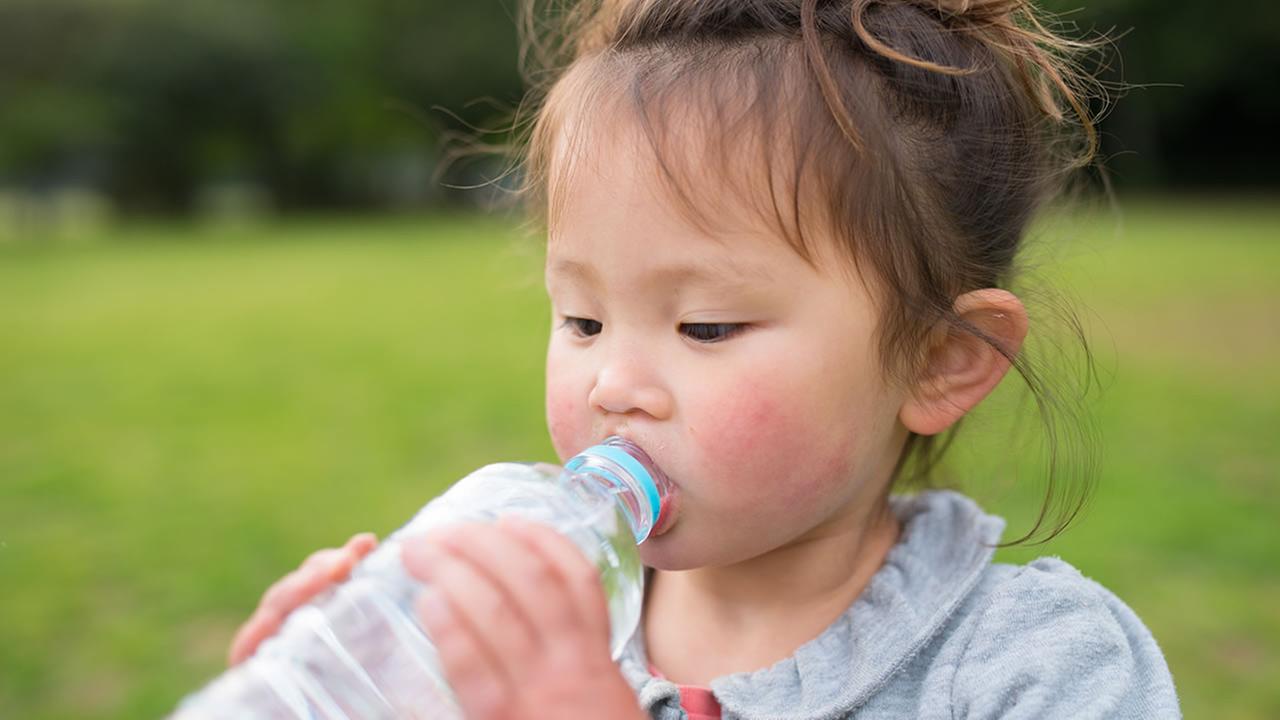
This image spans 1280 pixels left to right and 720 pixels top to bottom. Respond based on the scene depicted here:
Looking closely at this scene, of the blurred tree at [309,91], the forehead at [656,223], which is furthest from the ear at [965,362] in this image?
the blurred tree at [309,91]

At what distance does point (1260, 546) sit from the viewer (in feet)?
16.9

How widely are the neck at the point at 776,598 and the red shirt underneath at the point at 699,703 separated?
0.24 feet

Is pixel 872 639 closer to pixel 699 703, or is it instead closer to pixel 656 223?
pixel 699 703

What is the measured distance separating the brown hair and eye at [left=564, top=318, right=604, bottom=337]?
173 millimetres

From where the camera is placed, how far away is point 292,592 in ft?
5.67

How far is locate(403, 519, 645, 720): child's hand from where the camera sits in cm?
138

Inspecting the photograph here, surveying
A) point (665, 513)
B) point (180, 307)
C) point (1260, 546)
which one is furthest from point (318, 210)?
point (665, 513)

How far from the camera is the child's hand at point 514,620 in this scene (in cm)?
138

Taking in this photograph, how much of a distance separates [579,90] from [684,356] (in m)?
0.51

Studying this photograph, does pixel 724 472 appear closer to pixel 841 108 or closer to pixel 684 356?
pixel 684 356

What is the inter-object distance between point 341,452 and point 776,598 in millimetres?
5536

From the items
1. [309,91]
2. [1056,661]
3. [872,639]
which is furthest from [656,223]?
[309,91]

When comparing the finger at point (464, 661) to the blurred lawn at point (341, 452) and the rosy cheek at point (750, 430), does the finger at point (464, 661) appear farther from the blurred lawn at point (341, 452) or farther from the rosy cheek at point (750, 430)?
the blurred lawn at point (341, 452)

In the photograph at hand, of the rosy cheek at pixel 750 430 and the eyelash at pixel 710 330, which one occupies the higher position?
the eyelash at pixel 710 330
